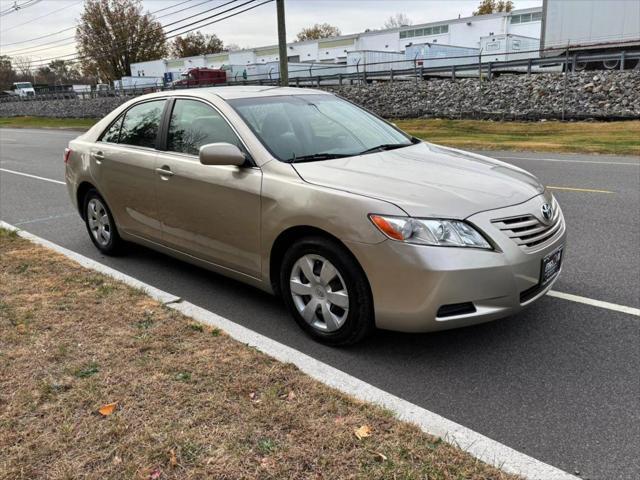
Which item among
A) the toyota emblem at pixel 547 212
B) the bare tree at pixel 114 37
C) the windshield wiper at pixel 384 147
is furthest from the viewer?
the bare tree at pixel 114 37

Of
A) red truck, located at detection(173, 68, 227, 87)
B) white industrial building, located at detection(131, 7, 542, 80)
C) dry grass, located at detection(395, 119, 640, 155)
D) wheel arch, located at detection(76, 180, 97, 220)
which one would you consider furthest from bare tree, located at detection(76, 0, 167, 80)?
wheel arch, located at detection(76, 180, 97, 220)

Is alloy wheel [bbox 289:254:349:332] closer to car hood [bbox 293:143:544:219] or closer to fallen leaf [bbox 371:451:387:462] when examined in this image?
car hood [bbox 293:143:544:219]

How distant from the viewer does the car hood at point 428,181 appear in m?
3.32

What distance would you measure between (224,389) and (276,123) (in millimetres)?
2138

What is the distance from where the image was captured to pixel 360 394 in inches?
123

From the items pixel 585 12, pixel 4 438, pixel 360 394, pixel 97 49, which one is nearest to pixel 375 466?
pixel 360 394

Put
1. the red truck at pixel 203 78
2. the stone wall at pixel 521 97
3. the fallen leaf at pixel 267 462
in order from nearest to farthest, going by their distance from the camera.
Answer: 1. the fallen leaf at pixel 267 462
2. the stone wall at pixel 521 97
3. the red truck at pixel 203 78

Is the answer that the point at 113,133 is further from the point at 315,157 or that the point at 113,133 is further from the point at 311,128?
the point at 315,157

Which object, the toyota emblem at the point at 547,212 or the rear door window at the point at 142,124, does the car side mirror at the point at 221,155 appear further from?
the toyota emblem at the point at 547,212

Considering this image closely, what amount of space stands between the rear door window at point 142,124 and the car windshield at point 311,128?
3.10ft

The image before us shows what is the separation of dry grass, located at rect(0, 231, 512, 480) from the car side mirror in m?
1.15

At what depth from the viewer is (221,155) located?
3.96 m

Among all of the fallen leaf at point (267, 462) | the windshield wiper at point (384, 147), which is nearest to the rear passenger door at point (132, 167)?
the windshield wiper at point (384, 147)

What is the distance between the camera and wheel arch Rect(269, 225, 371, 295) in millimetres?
3479
